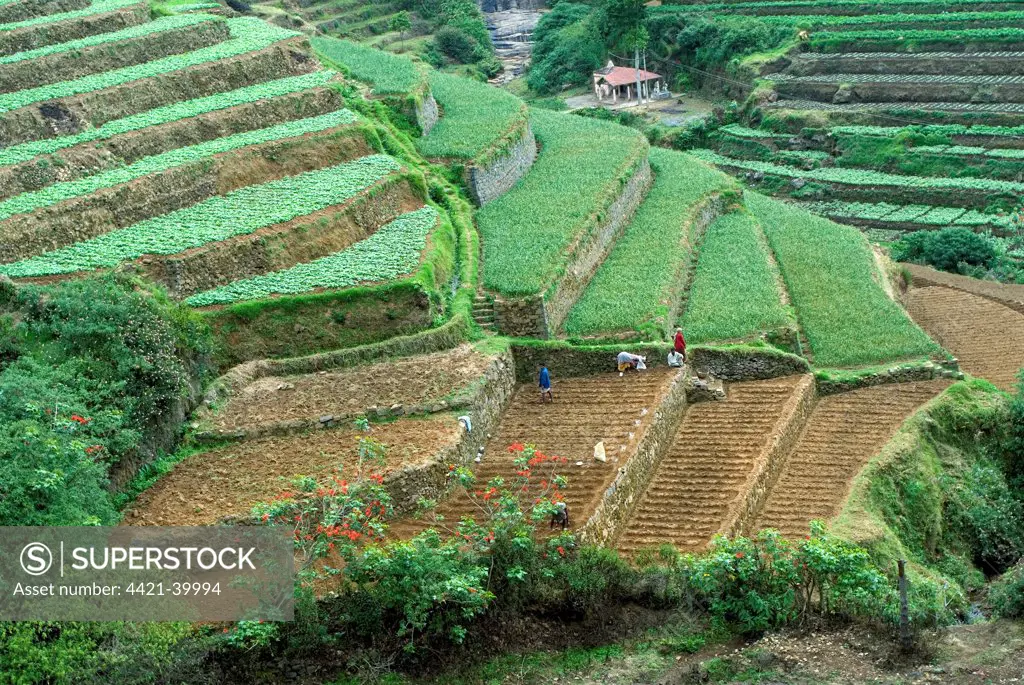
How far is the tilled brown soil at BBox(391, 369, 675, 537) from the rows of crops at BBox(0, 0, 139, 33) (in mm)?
18364

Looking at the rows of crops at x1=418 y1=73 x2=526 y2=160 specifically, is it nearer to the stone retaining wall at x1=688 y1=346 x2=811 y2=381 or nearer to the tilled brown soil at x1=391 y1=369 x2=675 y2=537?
the stone retaining wall at x1=688 y1=346 x2=811 y2=381

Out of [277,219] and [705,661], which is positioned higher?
[277,219]

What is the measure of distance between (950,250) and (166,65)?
2433cm

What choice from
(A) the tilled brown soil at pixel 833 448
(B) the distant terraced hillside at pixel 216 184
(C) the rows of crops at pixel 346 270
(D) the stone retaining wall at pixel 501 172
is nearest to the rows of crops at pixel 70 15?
(B) the distant terraced hillside at pixel 216 184

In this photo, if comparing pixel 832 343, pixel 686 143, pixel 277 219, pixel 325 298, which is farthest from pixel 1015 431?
pixel 686 143

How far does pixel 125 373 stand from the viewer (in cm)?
2070

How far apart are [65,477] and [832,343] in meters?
17.2

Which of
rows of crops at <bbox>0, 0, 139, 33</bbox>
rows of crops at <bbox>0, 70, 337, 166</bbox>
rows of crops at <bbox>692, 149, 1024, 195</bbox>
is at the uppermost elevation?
rows of crops at <bbox>0, 0, 139, 33</bbox>

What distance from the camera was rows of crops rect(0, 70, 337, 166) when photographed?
27344 millimetres

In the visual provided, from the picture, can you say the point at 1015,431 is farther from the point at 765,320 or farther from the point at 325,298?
the point at 325,298

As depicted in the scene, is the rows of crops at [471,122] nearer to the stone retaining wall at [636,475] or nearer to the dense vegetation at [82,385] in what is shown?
the stone retaining wall at [636,475]

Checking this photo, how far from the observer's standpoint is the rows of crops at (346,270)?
24297 millimetres

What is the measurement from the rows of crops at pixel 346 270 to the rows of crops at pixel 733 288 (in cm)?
643

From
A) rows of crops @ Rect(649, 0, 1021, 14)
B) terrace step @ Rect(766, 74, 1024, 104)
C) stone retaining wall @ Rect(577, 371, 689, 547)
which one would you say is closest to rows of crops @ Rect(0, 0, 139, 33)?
stone retaining wall @ Rect(577, 371, 689, 547)
